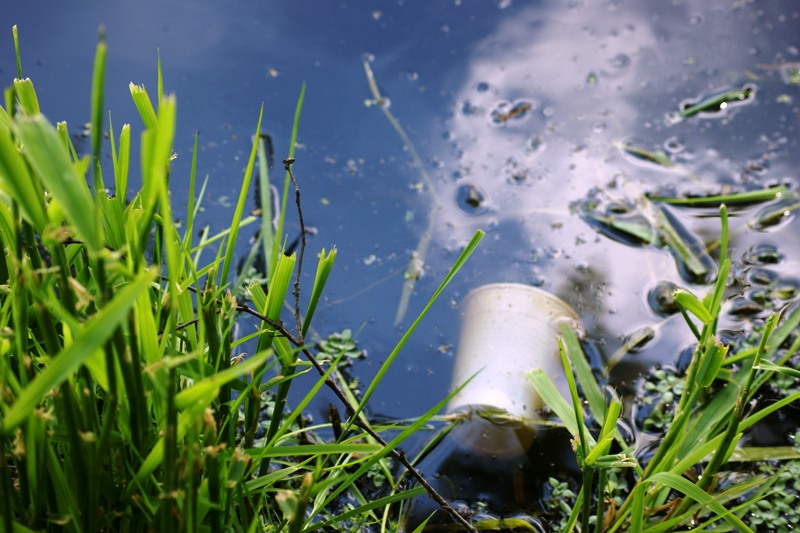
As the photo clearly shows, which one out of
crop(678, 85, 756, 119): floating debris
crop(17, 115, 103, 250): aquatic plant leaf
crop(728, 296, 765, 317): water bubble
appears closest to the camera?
crop(17, 115, 103, 250): aquatic plant leaf

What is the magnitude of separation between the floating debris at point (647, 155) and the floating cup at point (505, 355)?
0.61 meters

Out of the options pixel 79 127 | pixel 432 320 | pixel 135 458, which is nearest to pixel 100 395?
pixel 135 458

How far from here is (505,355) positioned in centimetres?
156

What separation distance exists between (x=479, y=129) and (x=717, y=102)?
2.50 feet

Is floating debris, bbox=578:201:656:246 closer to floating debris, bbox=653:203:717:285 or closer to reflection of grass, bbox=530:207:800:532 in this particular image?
floating debris, bbox=653:203:717:285

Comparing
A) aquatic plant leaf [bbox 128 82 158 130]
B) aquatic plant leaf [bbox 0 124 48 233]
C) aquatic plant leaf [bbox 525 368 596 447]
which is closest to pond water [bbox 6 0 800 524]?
aquatic plant leaf [bbox 525 368 596 447]

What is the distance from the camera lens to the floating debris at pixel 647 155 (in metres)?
2.06

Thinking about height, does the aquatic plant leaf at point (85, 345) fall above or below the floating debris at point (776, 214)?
below

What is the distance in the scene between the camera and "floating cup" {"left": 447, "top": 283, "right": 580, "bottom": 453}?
4.77 ft

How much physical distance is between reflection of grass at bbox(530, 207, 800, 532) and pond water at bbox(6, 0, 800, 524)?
337 millimetres

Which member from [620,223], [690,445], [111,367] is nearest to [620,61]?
[620,223]

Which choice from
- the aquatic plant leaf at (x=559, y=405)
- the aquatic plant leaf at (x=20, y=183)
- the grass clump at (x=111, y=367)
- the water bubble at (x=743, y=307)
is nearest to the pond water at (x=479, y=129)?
the water bubble at (x=743, y=307)

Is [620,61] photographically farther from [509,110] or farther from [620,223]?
[620,223]

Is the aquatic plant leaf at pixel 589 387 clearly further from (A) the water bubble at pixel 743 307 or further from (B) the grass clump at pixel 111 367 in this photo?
(A) the water bubble at pixel 743 307
